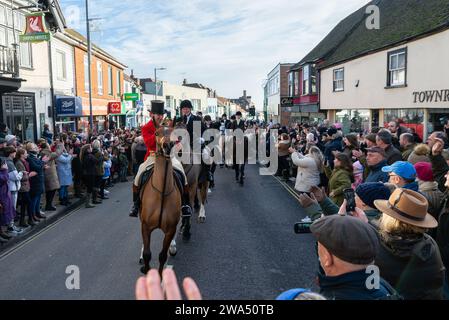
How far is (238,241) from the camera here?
8.20 metres

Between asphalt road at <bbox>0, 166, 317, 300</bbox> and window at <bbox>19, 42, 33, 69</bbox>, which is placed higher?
window at <bbox>19, 42, 33, 69</bbox>

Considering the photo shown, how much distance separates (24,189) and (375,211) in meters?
7.74

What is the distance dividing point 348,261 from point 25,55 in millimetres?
17961

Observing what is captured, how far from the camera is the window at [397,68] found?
Result: 16.4 meters

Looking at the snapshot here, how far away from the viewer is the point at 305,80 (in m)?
30.4

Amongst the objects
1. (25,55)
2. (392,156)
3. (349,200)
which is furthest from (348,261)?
(25,55)

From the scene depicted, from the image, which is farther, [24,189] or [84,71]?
[84,71]

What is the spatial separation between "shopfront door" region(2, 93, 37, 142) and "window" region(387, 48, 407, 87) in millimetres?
15341

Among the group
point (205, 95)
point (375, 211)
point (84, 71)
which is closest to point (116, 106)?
point (84, 71)

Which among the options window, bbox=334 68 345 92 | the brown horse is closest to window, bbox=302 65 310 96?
window, bbox=334 68 345 92

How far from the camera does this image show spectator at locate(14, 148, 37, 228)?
9.01 m

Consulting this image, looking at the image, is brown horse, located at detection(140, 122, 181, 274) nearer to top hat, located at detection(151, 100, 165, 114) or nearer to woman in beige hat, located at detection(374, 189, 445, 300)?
top hat, located at detection(151, 100, 165, 114)
